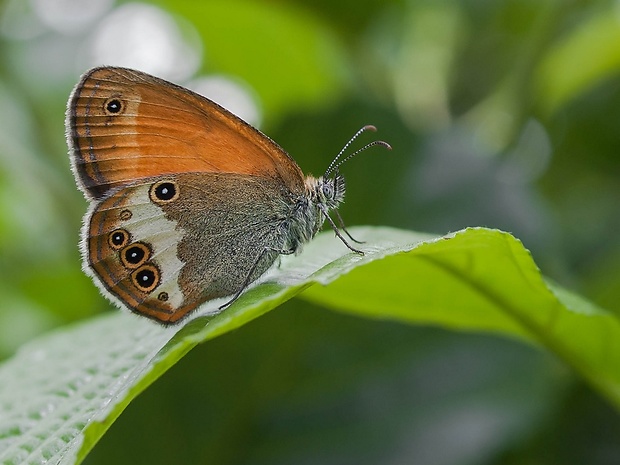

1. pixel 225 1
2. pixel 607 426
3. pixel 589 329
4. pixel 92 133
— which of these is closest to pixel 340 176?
pixel 92 133

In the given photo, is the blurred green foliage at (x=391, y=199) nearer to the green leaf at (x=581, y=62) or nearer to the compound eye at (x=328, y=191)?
the green leaf at (x=581, y=62)

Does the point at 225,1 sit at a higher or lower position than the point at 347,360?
higher

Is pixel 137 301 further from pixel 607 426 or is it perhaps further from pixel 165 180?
pixel 607 426

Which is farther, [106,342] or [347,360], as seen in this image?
[347,360]

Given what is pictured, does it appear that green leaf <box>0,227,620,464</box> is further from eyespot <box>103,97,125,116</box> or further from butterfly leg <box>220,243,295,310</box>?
eyespot <box>103,97,125,116</box>

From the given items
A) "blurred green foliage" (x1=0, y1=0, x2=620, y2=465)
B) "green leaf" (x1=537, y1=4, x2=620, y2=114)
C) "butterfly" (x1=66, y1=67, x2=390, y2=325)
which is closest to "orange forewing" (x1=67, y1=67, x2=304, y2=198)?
"butterfly" (x1=66, y1=67, x2=390, y2=325)

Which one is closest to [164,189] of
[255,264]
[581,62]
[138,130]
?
[138,130]
